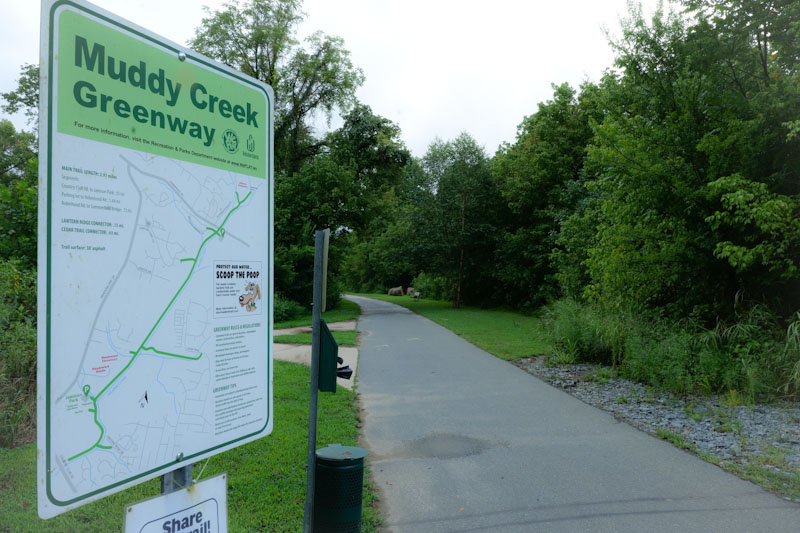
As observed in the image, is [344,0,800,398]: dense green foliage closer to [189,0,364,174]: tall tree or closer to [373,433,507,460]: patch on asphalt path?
[373,433,507,460]: patch on asphalt path

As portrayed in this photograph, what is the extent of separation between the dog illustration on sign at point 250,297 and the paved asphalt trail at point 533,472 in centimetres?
261

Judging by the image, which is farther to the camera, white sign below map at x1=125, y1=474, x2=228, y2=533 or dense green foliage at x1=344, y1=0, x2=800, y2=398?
dense green foliage at x1=344, y1=0, x2=800, y2=398

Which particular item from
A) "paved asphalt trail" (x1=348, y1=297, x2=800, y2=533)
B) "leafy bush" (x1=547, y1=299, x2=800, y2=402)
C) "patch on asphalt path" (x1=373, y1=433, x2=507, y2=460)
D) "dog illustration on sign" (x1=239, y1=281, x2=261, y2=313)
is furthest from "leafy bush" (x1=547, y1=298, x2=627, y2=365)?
"dog illustration on sign" (x1=239, y1=281, x2=261, y2=313)

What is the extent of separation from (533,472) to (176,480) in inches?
164

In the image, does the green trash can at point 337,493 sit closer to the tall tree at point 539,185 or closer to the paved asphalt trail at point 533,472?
the paved asphalt trail at point 533,472

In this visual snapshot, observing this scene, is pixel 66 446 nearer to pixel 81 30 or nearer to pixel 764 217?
pixel 81 30

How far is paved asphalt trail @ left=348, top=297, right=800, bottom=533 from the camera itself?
14.4 ft

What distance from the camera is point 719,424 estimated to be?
7.11m

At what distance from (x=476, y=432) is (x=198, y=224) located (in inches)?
217

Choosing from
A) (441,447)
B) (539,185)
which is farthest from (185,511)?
(539,185)

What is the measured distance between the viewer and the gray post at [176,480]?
2131 millimetres

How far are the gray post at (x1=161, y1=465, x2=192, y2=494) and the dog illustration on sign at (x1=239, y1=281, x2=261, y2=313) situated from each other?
26.8 inches

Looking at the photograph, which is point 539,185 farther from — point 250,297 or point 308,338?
point 250,297

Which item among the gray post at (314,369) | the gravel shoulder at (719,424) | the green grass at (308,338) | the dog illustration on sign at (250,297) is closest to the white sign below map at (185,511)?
the dog illustration on sign at (250,297)
